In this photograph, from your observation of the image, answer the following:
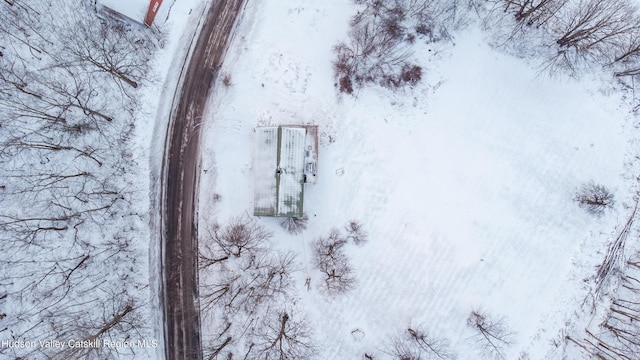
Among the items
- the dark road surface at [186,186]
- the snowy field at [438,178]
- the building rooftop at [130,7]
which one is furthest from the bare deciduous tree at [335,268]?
the building rooftop at [130,7]

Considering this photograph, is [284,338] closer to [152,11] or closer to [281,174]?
[281,174]

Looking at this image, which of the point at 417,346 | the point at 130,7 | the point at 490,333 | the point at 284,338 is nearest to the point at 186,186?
the point at 284,338

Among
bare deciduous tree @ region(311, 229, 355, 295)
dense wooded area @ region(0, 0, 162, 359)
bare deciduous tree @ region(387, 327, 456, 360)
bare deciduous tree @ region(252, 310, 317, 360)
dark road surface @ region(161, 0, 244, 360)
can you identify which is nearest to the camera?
dense wooded area @ region(0, 0, 162, 359)

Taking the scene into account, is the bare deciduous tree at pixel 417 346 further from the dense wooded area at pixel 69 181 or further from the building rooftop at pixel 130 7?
the building rooftop at pixel 130 7

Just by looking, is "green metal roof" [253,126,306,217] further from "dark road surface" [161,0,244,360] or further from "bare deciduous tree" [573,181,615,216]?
"bare deciduous tree" [573,181,615,216]

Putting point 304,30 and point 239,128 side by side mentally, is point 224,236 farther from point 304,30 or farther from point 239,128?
point 304,30

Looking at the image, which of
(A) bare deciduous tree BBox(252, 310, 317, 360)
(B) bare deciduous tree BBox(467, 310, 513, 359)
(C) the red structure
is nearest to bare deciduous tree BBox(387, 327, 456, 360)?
(B) bare deciduous tree BBox(467, 310, 513, 359)

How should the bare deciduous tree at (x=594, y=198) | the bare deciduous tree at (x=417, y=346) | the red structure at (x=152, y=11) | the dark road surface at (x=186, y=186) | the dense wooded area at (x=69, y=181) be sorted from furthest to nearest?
the dark road surface at (x=186, y=186) < the red structure at (x=152, y=11) < the bare deciduous tree at (x=594, y=198) < the bare deciduous tree at (x=417, y=346) < the dense wooded area at (x=69, y=181)
